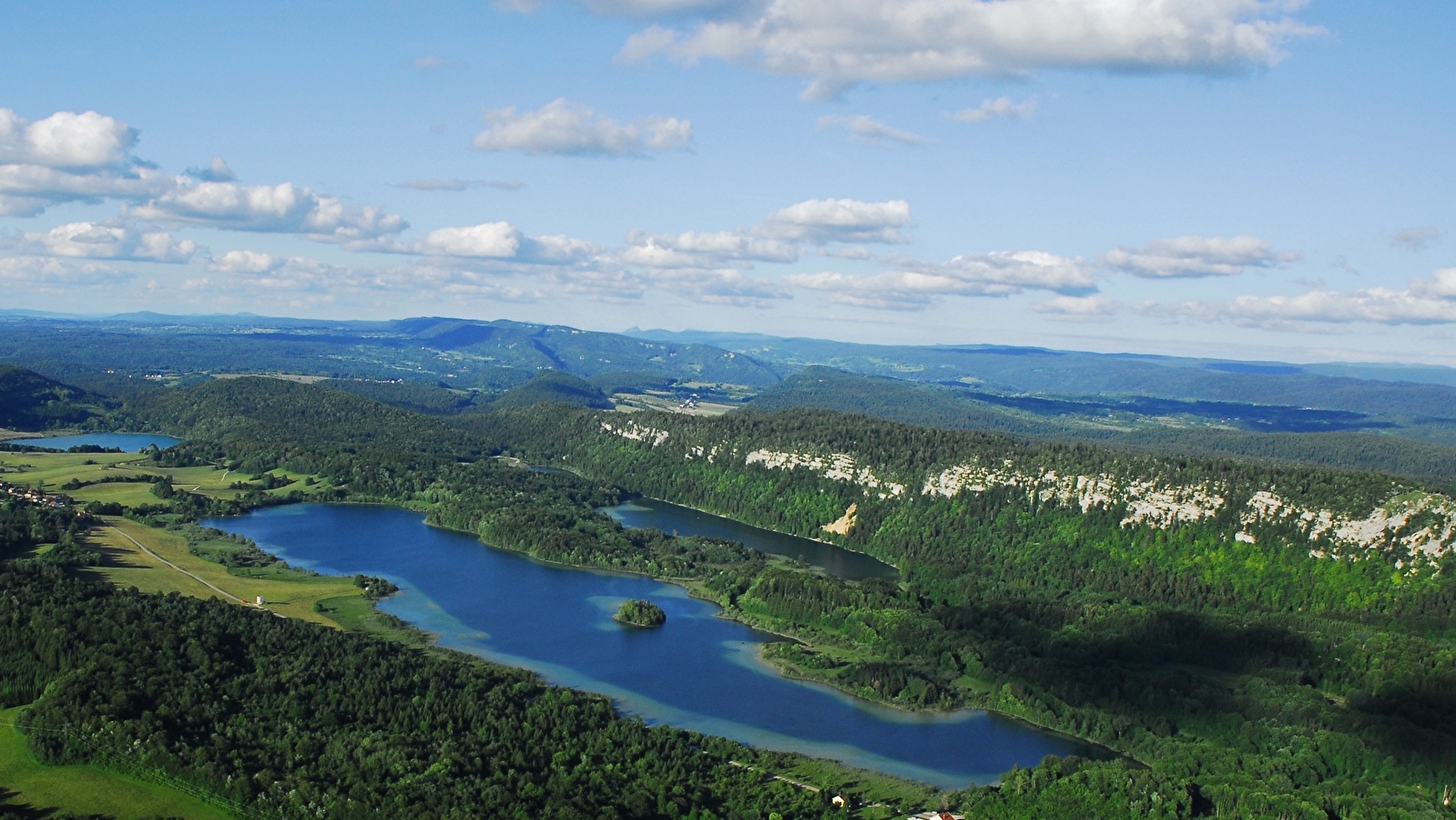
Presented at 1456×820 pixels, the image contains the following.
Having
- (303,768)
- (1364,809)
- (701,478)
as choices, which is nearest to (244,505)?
(701,478)

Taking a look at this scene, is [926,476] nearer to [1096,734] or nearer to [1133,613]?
[1133,613]

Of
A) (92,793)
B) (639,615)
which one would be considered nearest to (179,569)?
(639,615)

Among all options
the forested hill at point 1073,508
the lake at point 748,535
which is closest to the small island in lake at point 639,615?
the lake at point 748,535

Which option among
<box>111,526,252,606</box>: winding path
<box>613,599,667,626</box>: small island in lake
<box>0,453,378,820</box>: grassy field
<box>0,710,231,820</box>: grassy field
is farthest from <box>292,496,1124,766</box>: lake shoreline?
<box>0,710,231,820</box>: grassy field

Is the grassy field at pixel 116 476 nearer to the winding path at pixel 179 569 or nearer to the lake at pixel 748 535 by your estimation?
the winding path at pixel 179 569

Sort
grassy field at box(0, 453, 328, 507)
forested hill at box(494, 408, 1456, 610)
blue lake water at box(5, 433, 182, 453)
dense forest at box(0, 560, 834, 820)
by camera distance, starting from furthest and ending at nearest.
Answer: blue lake water at box(5, 433, 182, 453), grassy field at box(0, 453, 328, 507), forested hill at box(494, 408, 1456, 610), dense forest at box(0, 560, 834, 820)

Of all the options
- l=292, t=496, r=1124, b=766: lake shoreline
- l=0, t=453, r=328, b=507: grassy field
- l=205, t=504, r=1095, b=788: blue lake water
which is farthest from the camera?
l=0, t=453, r=328, b=507: grassy field

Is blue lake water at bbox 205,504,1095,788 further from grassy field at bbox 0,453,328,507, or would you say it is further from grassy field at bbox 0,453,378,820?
grassy field at bbox 0,453,328,507
